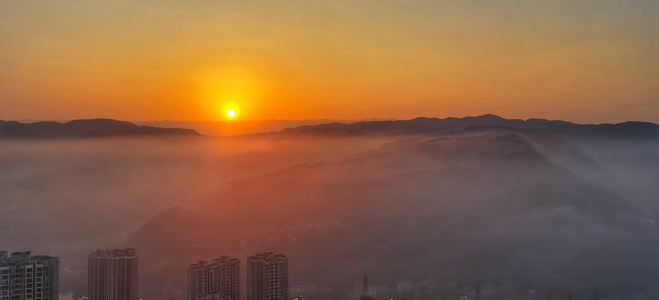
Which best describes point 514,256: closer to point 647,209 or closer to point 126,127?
point 647,209

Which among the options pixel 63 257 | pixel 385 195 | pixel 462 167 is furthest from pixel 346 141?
pixel 63 257

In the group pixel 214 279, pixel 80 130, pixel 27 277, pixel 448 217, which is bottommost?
pixel 214 279

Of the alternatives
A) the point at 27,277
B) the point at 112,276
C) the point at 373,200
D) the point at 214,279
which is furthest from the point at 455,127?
the point at 27,277

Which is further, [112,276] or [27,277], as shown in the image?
[112,276]

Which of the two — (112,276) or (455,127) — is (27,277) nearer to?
(112,276)

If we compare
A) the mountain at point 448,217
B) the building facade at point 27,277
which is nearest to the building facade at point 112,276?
the building facade at point 27,277

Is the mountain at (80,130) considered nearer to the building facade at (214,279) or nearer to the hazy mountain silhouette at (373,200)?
the hazy mountain silhouette at (373,200)

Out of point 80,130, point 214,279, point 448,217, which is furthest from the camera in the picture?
point 448,217
